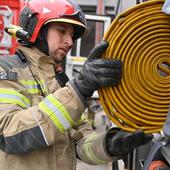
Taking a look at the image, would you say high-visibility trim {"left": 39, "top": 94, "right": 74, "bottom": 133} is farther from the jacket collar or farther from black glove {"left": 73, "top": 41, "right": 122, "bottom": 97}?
the jacket collar

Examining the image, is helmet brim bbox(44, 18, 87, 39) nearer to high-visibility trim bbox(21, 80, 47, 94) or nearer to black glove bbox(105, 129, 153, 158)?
high-visibility trim bbox(21, 80, 47, 94)

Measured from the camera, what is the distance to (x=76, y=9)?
246 cm

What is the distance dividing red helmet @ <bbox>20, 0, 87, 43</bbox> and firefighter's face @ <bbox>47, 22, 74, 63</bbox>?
0.16 ft

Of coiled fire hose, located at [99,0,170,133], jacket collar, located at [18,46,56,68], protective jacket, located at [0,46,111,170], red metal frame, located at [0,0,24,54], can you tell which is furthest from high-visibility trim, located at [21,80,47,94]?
red metal frame, located at [0,0,24,54]

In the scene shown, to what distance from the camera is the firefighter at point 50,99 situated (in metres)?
2.04

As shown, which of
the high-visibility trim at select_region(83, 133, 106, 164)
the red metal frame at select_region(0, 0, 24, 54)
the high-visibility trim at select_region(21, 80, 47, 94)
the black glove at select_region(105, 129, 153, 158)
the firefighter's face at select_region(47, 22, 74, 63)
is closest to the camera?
the black glove at select_region(105, 129, 153, 158)

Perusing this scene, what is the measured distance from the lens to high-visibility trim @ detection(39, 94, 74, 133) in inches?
80.4

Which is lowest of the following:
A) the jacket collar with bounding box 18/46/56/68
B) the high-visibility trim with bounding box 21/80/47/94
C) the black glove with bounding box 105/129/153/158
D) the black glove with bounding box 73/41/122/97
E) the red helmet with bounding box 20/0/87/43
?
the black glove with bounding box 105/129/153/158

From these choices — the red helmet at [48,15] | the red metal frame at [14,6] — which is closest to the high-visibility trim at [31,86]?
the red helmet at [48,15]

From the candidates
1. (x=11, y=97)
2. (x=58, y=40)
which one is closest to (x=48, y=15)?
(x=58, y=40)

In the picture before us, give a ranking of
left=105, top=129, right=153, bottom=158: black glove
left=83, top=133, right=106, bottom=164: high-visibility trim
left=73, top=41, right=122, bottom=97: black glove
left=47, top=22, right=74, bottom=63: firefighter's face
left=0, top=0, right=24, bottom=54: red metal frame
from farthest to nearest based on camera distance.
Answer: left=0, top=0, right=24, bottom=54: red metal frame, left=83, top=133, right=106, bottom=164: high-visibility trim, left=47, top=22, right=74, bottom=63: firefighter's face, left=105, top=129, right=153, bottom=158: black glove, left=73, top=41, right=122, bottom=97: black glove

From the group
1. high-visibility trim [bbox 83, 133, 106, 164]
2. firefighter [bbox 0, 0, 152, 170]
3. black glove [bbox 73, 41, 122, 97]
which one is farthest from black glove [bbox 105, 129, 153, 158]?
black glove [bbox 73, 41, 122, 97]

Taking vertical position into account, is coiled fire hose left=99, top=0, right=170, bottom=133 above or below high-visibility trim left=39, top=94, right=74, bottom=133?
above

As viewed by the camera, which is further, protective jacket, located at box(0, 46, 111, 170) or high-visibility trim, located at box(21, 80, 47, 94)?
high-visibility trim, located at box(21, 80, 47, 94)
